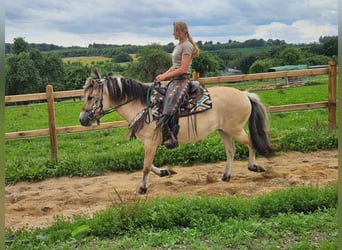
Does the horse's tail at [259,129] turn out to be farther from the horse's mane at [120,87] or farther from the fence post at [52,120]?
the fence post at [52,120]

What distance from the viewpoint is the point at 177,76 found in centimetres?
479

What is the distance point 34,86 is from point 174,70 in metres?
3.43

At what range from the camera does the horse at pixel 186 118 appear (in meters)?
4.87

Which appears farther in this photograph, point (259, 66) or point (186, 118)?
point (259, 66)

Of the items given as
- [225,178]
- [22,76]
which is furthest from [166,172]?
[22,76]

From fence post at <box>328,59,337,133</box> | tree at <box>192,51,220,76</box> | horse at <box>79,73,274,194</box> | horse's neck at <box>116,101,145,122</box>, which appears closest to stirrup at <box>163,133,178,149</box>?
horse at <box>79,73,274,194</box>

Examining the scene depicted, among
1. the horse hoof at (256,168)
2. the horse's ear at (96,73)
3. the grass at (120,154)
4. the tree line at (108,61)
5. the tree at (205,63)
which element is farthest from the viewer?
the tree at (205,63)

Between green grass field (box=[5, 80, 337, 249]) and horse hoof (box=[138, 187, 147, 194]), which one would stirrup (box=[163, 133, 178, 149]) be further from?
green grass field (box=[5, 80, 337, 249])

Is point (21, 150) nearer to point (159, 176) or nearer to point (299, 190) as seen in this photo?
point (159, 176)

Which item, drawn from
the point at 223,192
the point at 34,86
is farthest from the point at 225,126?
the point at 34,86

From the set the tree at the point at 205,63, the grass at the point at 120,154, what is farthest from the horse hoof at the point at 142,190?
the tree at the point at 205,63

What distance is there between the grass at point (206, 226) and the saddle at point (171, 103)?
133 centimetres

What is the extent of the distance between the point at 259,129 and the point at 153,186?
1.66 metres

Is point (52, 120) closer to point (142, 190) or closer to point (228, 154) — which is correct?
point (142, 190)
